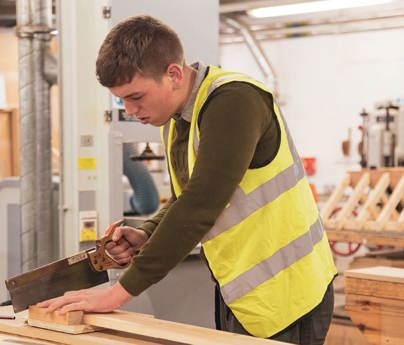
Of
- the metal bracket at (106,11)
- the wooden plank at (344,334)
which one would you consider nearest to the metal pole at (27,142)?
the metal bracket at (106,11)

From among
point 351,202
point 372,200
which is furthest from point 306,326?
point 351,202

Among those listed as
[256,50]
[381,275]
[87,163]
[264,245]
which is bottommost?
[381,275]

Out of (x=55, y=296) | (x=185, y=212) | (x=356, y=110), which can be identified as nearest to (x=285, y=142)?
(x=185, y=212)

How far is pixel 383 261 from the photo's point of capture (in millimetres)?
5211

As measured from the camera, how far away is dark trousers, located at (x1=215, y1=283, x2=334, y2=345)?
1.89 m

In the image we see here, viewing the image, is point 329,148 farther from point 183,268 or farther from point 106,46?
point 106,46

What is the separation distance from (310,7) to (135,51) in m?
6.72

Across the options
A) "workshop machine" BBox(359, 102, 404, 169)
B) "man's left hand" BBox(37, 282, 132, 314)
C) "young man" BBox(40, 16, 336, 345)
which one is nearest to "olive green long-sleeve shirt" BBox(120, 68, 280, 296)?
"young man" BBox(40, 16, 336, 345)

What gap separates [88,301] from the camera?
1.92 m

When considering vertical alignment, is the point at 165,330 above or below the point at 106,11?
below

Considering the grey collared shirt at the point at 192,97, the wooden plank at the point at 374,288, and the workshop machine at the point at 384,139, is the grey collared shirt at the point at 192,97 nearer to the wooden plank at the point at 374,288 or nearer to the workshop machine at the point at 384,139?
the wooden plank at the point at 374,288

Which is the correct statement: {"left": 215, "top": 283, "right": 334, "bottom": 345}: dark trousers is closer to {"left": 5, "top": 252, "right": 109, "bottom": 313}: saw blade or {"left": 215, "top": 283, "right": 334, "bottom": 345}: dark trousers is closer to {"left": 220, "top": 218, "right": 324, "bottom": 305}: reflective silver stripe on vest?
{"left": 220, "top": 218, "right": 324, "bottom": 305}: reflective silver stripe on vest

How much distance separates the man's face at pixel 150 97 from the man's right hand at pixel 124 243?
1.11ft

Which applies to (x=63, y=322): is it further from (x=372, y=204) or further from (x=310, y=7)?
(x=310, y=7)
